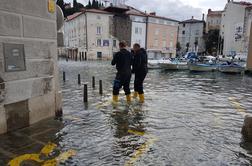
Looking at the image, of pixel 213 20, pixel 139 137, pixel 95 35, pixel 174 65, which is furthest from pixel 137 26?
pixel 139 137

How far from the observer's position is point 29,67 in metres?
5.01

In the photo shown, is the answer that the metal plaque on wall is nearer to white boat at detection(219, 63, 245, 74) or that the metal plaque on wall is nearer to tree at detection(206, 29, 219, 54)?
white boat at detection(219, 63, 245, 74)

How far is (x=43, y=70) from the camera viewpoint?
214 inches

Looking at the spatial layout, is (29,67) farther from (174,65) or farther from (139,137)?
→ (174,65)

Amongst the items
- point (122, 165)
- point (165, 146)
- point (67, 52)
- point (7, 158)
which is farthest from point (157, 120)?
point (67, 52)

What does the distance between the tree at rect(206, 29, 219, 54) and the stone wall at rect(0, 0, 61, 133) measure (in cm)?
6574

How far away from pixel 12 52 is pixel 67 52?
62845 millimetres

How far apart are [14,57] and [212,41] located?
223ft

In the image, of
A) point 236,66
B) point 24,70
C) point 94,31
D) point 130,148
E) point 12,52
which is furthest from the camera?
point 94,31

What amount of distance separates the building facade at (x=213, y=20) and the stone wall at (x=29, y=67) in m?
72.9

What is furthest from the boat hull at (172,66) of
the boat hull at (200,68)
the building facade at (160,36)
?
the building facade at (160,36)

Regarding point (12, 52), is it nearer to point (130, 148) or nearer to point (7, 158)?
point (7, 158)

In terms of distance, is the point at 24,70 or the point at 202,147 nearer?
the point at 202,147

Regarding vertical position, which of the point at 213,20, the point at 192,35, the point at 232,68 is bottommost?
the point at 232,68
